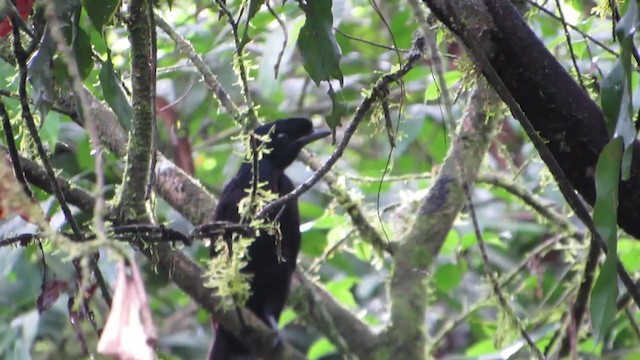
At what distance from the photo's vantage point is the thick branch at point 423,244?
304cm

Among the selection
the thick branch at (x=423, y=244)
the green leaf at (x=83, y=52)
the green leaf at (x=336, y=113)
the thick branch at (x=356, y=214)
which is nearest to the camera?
the green leaf at (x=83, y=52)

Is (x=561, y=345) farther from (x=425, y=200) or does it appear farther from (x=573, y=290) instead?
(x=425, y=200)

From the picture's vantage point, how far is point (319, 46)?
189cm

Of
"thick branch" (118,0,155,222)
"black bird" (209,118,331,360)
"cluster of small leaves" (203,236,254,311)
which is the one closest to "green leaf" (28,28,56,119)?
"thick branch" (118,0,155,222)

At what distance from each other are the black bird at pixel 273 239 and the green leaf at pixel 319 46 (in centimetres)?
158

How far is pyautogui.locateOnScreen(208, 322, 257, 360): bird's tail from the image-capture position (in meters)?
3.59

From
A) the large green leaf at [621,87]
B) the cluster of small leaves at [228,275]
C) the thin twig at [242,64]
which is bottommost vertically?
the cluster of small leaves at [228,275]

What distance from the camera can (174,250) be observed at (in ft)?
7.91

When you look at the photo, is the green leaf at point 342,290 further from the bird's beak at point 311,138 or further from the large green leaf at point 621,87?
the large green leaf at point 621,87

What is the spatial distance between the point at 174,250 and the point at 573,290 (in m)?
1.31

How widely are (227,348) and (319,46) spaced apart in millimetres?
1938

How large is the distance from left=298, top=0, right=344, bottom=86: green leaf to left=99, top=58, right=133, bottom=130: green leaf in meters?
0.33

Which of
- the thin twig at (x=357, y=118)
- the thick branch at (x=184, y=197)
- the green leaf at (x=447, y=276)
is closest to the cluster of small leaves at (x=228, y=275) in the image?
the thick branch at (x=184, y=197)

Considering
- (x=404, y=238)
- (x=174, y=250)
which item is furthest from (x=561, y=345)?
(x=174, y=250)
